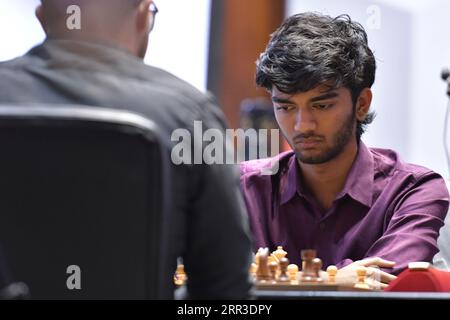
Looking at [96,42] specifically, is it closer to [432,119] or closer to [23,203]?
[23,203]

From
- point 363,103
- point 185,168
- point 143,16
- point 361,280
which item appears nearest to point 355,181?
A: point 363,103

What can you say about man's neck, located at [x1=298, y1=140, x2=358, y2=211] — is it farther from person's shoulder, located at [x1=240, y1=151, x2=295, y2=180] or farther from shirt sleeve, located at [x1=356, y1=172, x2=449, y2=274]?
shirt sleeve, located at [x1=356, y1=172, x2=449, y2=274]

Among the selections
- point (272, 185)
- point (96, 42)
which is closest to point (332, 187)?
point (272, 185)

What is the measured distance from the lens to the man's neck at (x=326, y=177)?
8.16 ft

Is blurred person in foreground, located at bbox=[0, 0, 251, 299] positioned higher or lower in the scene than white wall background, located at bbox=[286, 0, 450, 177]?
lower

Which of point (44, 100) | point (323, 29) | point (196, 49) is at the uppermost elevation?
point (196, 49)

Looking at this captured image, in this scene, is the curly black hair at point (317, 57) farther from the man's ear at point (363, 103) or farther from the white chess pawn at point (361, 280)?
the white chess pawn at point (361, 280)

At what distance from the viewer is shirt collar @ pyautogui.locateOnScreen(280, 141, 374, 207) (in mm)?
2395

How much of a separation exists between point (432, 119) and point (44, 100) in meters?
3.88

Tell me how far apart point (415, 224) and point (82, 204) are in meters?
1.33

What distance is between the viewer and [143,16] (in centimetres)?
139

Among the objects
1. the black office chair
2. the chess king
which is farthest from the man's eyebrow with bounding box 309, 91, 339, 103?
the black office chair

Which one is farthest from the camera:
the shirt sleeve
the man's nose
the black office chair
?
the man's nose

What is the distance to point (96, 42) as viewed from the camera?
4.39 feet
